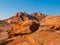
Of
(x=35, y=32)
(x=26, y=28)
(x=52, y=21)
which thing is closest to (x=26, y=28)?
(x=26, y=28)

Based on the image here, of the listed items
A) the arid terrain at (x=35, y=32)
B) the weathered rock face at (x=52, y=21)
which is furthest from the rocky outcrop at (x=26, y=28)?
the weathered rock face at (x=52, y=21)

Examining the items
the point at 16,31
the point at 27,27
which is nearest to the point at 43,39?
the point at 27,27

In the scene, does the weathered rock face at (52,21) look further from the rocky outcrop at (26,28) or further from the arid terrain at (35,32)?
the rocky outcrop at (26,28)

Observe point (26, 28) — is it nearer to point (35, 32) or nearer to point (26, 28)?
point (26, 28)

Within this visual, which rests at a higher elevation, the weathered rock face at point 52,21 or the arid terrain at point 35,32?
the weathered rock face at point 52,21

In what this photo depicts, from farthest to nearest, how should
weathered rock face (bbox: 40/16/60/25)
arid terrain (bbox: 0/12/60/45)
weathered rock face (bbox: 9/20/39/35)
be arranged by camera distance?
1. weathered rock face (bbox: 40/16/60/25)
2. weathered rock face (bbox: 9/20/39/35)
3. arid terrain (bbox: 0/12/60/45)

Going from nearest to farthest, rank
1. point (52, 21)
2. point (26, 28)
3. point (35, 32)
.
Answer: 1. point (35, 32)
2. point (26, 28)
3. point (52, 21)

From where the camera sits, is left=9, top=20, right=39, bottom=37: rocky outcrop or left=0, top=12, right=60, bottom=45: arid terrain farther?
left=9, top=20, right=39, bottom=37: rocky outcrop

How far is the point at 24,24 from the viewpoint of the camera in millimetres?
30469

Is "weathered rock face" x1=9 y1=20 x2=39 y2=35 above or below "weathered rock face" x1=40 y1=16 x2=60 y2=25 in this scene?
below

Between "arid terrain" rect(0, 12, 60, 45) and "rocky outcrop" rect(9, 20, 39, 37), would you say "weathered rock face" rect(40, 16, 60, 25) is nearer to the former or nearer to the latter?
"arid terrain" rect(0, 12, 60, 45)

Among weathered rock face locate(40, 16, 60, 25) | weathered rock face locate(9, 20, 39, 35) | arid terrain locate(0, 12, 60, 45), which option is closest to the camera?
arid terrain locate(0, 12, 60, 45)

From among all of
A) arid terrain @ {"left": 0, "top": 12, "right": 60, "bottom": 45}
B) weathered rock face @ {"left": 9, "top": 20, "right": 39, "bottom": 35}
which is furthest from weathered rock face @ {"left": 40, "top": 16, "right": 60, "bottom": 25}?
weathered rock face @ {"left": 9, "top": 20, "right": 39, "bottom": 35}

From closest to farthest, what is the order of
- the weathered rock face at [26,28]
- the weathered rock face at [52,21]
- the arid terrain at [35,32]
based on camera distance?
the arid terrain at [35,32] → the weathered rock face at [26,28] → the weathered rock face at [52,21]
